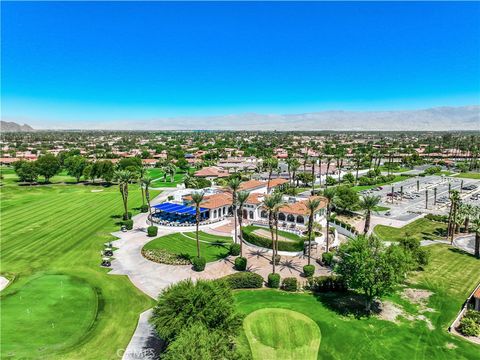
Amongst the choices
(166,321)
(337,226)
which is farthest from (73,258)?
(337,226)

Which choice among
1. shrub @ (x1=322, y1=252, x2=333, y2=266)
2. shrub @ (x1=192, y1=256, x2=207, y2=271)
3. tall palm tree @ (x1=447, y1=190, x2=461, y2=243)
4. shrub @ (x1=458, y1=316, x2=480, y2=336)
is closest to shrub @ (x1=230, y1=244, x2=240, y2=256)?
shrub @ (x1=192, y1=256, x2=207, y2=271)

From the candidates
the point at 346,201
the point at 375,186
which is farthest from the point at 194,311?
the point at 375,186

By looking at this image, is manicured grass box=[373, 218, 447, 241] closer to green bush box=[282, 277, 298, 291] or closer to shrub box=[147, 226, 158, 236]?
green bush box=[282, 277, 298, 291]

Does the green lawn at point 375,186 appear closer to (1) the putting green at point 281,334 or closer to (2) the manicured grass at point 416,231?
(2) the manicured grass at point 416,231

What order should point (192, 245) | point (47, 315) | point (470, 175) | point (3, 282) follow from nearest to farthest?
1. point (47, 315)
2. point (3, 282)
3. point (192, 245)
4. point (470, 175)

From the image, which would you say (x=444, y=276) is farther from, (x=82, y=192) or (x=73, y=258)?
(x=82, y=192)

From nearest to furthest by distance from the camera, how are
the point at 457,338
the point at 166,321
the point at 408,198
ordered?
the point at 166,321
the point at 457,338
the point at 408,198

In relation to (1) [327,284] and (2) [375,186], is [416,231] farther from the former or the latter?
(2) [375,186]

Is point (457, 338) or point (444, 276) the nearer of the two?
point (457, 338)
